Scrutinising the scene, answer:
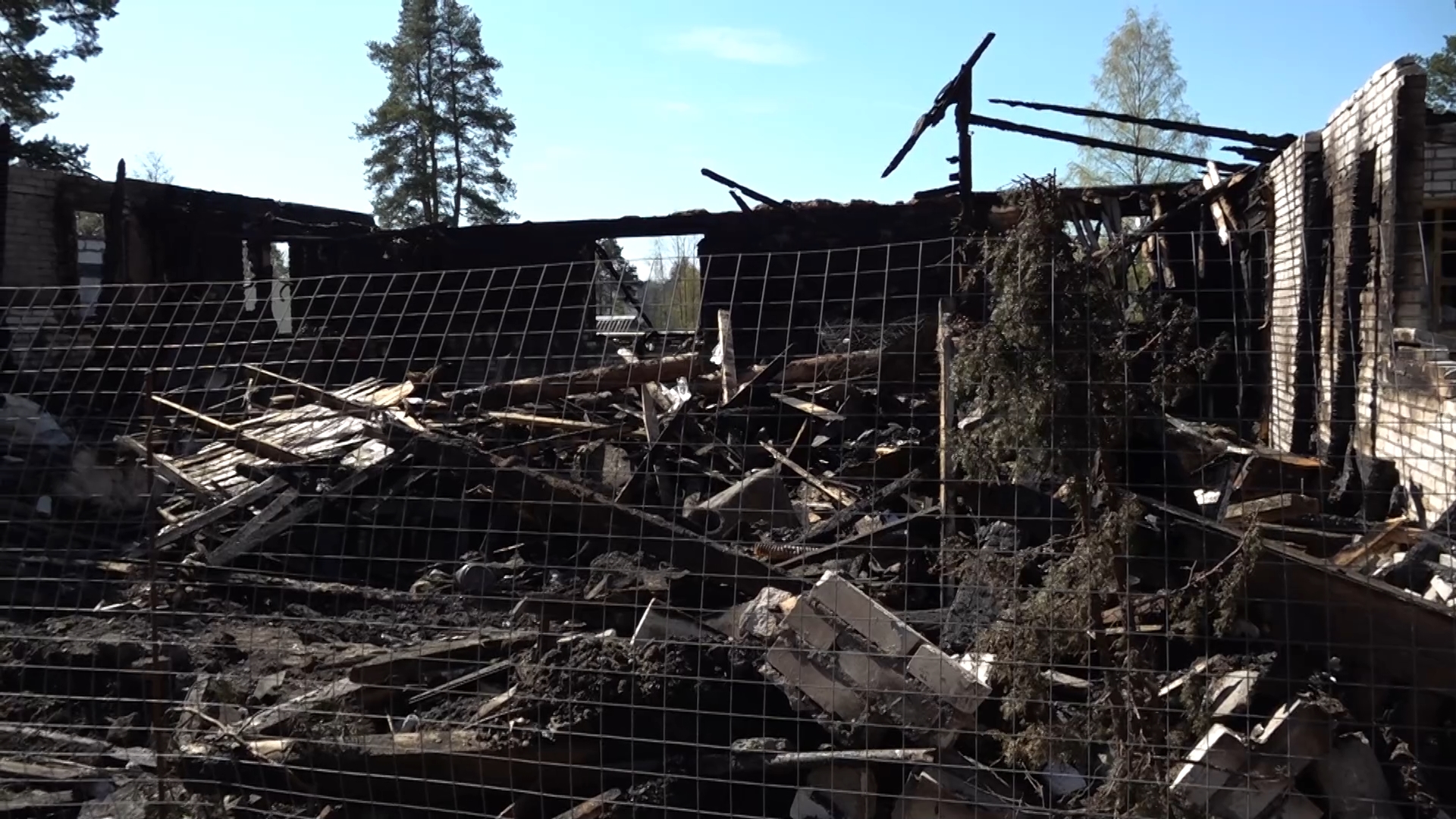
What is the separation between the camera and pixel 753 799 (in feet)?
14.8

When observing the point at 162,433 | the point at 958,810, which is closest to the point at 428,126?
the point at 162,433

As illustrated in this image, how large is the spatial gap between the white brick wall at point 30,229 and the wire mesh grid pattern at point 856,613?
863cm

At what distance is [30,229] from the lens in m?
15.8

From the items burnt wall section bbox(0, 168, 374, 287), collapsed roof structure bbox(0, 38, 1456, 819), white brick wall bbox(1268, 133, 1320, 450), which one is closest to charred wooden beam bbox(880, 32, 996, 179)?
collapsed roof structure bbox(0, 38, 1456, 819)

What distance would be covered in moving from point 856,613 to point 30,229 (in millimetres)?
15847

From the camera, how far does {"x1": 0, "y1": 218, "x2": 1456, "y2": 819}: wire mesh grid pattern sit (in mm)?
3594

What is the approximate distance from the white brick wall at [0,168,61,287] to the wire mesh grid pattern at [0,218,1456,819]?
28.3ft

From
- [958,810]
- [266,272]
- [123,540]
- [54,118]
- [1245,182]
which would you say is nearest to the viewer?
[958,810]

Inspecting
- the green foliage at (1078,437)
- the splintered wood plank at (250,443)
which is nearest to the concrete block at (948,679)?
the green foliage at (1078,437)

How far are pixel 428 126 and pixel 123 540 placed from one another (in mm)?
27730

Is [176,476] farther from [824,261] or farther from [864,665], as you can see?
[824,261]

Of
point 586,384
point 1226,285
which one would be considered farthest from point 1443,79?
point 586,384

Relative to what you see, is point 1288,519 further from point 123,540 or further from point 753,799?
point 123,540

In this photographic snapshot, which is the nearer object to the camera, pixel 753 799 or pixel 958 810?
pixel 958 810
